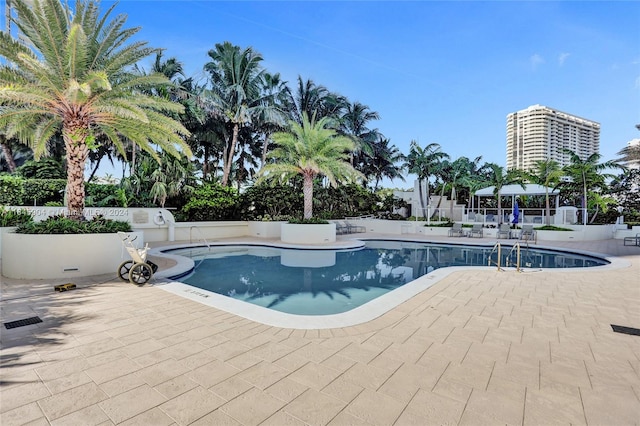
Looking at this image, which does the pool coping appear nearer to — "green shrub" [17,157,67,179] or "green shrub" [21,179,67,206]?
"green shrub" [21,179,67,206]

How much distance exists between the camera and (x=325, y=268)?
1047 centimetres

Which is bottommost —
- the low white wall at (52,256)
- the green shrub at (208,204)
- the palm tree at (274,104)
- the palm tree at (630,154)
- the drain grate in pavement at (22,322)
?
the drain grate in pavement at (22,322)

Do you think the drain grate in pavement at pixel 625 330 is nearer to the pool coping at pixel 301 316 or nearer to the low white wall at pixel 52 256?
the pool coping at pixel 301 316

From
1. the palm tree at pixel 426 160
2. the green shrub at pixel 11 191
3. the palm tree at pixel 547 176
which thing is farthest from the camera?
the palm tree at pixel 426 160

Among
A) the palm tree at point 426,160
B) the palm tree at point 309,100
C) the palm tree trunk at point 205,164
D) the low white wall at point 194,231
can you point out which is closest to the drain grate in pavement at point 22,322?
the low white wall at point 194,231

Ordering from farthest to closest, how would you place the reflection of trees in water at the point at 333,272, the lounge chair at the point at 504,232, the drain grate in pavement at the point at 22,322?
the lounge chair at the point at 504,232 < the reflection of trees in water at the point at 333,272 < the drain grate in pavement at the point at 22,322

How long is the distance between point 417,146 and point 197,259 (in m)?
18.7

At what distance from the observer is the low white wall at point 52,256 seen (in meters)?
6.71

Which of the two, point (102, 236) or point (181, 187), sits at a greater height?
point (181, 187)

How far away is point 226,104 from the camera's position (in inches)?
801

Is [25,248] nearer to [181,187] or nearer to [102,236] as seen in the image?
[102,236]

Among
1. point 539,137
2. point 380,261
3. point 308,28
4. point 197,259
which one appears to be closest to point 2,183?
point 197,259

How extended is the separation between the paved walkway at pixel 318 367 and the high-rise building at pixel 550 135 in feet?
158

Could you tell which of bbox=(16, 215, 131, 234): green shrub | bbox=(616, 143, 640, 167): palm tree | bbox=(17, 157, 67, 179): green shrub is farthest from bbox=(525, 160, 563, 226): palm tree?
bbox=(17, 157, 67, 179): green shrub
